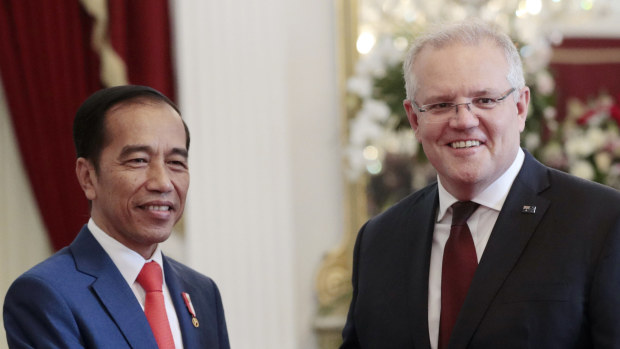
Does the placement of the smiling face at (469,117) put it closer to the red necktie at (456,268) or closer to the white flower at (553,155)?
the red necktie at (456,268)

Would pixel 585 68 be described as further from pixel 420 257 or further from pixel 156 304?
pixel 156 304

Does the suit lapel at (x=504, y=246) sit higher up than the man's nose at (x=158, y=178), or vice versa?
the man's nose at (x=158, y=178)

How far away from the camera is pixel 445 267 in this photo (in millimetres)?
2471

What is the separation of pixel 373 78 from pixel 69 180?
1685mm

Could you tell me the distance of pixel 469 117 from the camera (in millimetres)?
2371

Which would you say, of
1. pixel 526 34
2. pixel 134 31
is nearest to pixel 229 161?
pixel 134 31

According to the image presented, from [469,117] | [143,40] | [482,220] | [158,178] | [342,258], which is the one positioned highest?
[143,40]

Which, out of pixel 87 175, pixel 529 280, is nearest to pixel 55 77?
pixel 87 175

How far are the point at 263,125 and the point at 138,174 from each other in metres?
2.39

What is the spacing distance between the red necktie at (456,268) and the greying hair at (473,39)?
14.6 inches

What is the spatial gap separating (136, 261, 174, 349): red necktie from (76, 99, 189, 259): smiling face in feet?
0.28

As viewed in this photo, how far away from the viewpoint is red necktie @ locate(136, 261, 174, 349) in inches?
95.2

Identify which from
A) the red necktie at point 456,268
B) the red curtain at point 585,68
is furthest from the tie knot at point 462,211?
the red curtain at point 585,68

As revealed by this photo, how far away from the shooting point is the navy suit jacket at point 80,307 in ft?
7.41
